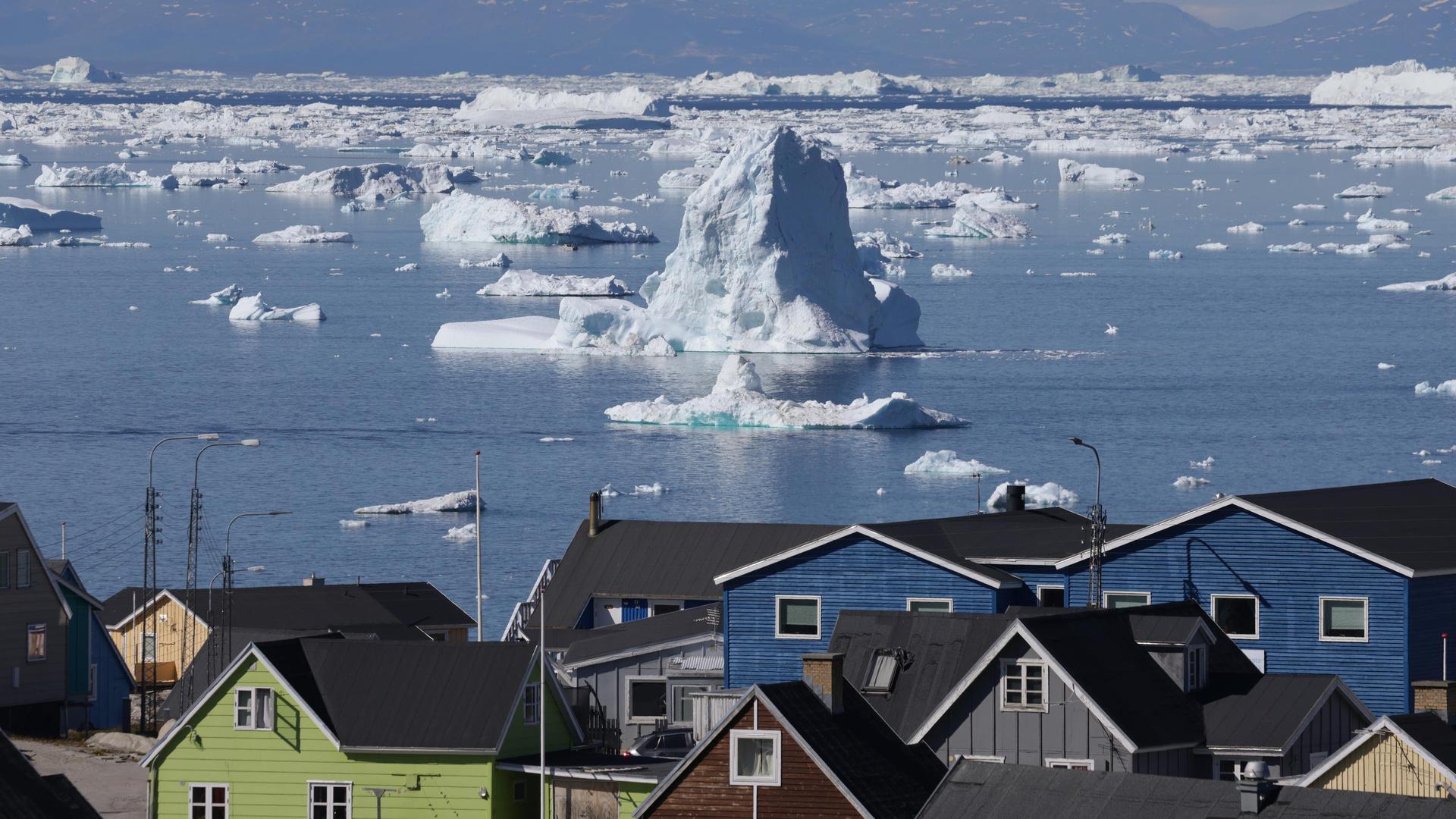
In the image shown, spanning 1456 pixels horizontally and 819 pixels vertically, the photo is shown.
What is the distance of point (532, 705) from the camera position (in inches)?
770

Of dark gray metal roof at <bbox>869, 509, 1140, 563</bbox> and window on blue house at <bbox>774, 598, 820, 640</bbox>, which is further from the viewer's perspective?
dark gray metal roof at <bbox>869, 509, 1140, 563</bbox>

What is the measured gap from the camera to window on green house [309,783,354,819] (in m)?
19.3

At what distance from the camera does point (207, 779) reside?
19562 millimetres

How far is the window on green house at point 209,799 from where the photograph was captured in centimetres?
1953

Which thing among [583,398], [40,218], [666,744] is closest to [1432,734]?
[666,744]

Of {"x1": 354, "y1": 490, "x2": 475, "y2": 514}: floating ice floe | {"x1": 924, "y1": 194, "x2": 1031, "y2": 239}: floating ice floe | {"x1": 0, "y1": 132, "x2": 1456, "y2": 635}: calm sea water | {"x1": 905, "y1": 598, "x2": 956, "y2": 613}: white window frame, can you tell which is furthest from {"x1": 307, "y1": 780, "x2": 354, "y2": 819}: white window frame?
{"x1": 924, "y1": 194, "x2": 1031, "y2": 239}: floating ice floe

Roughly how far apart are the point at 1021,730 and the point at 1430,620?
5.77 m

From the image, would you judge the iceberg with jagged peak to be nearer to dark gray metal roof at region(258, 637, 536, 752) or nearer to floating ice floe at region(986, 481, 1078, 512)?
floating ice floe at region(986, 481, 1078, 512)

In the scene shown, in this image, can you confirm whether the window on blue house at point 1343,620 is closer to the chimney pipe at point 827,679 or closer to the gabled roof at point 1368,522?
the gabled roof at point 1368,522

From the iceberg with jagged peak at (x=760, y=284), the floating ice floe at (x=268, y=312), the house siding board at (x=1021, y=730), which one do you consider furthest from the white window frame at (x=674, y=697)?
the floating ice floe at (x=268, y=312)

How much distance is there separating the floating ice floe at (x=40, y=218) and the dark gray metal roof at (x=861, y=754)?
113 m

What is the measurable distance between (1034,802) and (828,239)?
57.2 m

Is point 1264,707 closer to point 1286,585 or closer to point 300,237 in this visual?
point 1286,585

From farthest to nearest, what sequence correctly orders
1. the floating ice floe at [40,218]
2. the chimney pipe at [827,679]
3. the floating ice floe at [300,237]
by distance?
the floating ice floe at [40,218] < the floating ice floe at [300,237] < the chimney pipe at [827,679]
